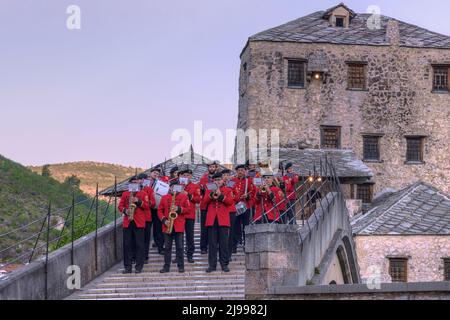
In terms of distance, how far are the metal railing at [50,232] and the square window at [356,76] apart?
12683 millimetres

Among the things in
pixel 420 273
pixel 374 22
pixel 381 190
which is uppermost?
pixel 374 22

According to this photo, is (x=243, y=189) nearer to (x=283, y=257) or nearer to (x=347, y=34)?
(x=283, y=257)

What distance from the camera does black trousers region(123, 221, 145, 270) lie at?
58.4 ft

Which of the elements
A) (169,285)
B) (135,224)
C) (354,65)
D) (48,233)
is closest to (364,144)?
(354,65)

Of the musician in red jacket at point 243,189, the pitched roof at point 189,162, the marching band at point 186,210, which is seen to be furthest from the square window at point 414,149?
the marching band at point 186,210

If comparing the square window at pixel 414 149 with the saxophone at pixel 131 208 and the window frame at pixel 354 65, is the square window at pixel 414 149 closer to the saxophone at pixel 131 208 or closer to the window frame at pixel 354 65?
the window frame at pixel 354 65

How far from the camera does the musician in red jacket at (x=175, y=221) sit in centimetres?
1775

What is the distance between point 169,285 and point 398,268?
77.3ft
